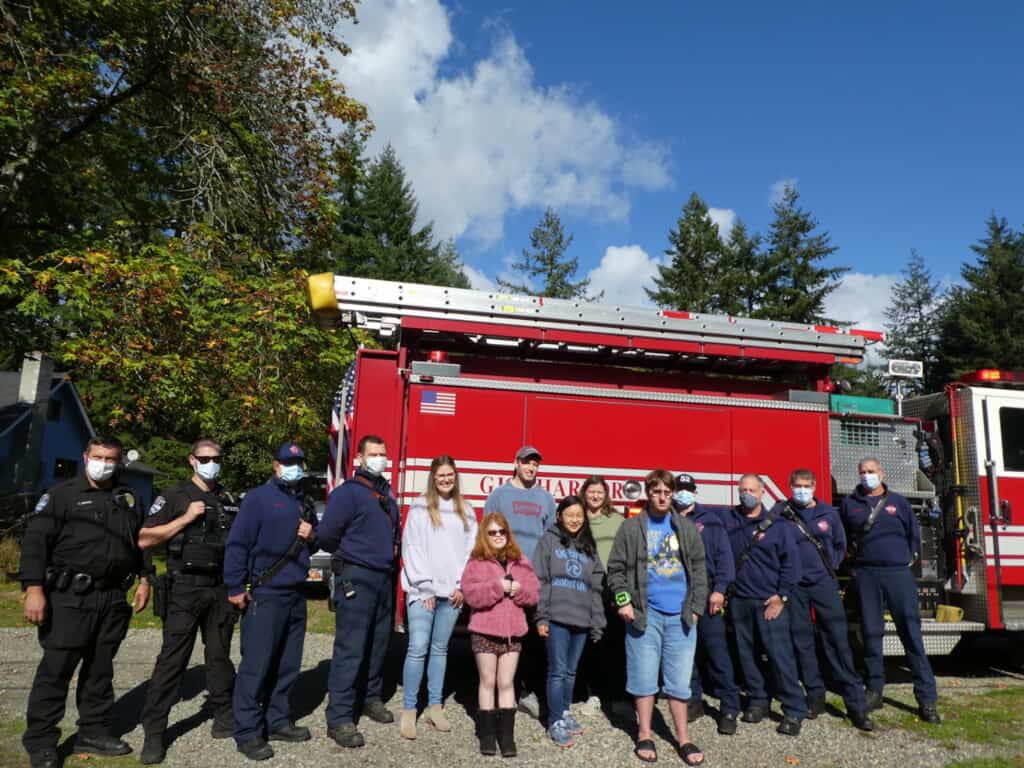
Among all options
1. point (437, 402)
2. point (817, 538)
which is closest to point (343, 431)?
point (437, 402)

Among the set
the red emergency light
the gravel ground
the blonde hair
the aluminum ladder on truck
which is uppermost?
the aluminum ladder on truck

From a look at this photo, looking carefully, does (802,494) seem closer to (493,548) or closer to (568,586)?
(568,586)

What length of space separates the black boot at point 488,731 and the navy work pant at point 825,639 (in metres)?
2.44

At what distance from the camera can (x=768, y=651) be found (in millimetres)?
5551

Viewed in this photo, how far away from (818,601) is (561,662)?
220cm

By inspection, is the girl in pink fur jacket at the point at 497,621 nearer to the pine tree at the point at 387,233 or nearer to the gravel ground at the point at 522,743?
the gravel ground at the point at 522,743

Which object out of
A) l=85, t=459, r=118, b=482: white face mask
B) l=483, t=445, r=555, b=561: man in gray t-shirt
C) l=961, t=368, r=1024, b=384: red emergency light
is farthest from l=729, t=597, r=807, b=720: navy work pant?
l=85, t=459, r=118, b=482: white face mask

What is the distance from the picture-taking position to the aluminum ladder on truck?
6.34 m

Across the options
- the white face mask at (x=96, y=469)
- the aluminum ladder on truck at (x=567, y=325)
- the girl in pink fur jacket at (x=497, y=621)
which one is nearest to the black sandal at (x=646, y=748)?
the girl in pink fur jacket at (x=497, y=621)

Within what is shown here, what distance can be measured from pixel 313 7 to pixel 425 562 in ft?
41.0

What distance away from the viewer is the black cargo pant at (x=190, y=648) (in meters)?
4.78

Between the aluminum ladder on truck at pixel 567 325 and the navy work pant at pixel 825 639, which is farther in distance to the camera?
the aluminum ladder on truck at pixel 567 325

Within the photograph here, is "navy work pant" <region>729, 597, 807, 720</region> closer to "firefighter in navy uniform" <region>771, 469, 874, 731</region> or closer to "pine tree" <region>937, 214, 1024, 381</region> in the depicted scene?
"firefighter in navy uniform" <region>771, 469, 874, 731</region>

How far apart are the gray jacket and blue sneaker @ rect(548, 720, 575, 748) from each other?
0.93 m
